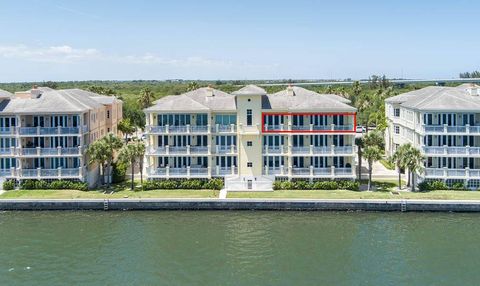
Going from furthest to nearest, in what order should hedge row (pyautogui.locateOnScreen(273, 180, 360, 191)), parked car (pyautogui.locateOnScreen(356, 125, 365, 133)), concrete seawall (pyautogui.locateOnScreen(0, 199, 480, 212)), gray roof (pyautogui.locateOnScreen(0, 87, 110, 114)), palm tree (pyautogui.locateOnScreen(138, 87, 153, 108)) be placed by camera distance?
palm tree (pyautogui.locateOnScreen(138, 87, 153, 108)) < parked car (pyautogui.locateOnScreen(356, 125, 365, 133)) < gray roof (pyautogui.locateOnScreen(0, 87, 110, 114)) < hedge row (pyautogui.locateOnScreen(273, 180, 360, 191)) < concrete seawall (pyautogui.locateOnScreen(0, 199, 480, 212))

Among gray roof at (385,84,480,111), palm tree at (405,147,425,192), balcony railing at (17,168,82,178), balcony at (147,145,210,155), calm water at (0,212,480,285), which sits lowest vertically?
calm water at (0,212,480,285)

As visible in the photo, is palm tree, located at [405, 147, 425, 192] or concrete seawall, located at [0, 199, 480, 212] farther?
palm tree, located at [405, 147, 425, 192]

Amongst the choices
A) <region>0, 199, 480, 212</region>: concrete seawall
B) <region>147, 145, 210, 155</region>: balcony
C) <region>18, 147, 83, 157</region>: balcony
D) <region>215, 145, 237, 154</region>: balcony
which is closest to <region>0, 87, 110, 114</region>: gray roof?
<region>18, 147, 83, 157</region>: balcony

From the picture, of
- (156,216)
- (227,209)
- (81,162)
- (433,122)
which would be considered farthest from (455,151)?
(81,162)

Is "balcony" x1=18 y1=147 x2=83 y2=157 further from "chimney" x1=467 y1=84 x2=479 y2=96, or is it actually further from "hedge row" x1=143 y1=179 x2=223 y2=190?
"chimney" x1=467 y1=84 x2=479 y2=96

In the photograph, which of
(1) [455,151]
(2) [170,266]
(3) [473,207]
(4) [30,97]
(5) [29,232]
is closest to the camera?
(2) [170,266]

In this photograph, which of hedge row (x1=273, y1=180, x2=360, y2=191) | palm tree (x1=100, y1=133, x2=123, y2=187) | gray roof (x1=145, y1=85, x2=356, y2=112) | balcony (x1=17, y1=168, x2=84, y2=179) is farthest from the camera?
gray roof (x1=145, y1=85, x2=356, y2=112)

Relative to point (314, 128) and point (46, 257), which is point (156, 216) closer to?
point (46, 257)
